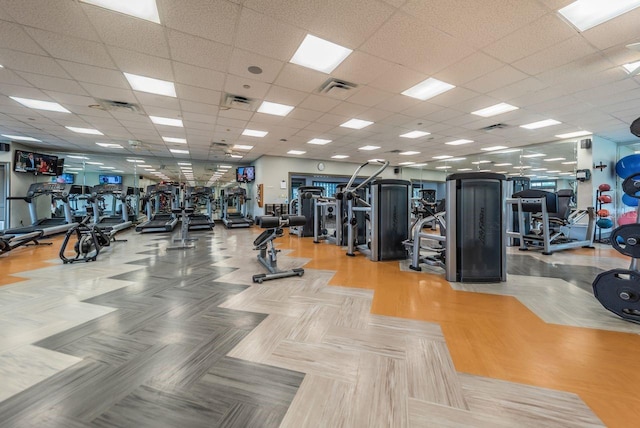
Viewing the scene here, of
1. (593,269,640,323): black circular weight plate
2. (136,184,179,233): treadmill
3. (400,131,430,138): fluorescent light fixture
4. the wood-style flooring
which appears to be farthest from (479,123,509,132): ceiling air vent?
(136,184,179,233): treadmill

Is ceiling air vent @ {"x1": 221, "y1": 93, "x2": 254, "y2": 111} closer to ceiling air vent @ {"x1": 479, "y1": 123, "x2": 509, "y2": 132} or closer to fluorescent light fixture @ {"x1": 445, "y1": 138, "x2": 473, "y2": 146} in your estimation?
ceiling air vent @ {"x1": 479, "y1": 123, "x2": 509, "y2": 132}

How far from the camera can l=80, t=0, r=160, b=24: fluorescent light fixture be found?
242 cm

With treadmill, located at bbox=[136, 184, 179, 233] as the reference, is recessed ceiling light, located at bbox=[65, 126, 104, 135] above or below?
above

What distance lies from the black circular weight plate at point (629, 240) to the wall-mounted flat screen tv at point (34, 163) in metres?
13.9

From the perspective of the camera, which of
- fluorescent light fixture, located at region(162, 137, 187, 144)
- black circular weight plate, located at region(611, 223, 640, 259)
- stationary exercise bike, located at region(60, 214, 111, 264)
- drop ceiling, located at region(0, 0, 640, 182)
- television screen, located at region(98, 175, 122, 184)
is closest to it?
black circular weight plate, located at region(611, 223, 640, 259)

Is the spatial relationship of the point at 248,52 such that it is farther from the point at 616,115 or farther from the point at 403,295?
the point at 616,115

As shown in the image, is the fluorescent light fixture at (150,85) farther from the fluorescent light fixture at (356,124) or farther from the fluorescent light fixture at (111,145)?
the fluorescent light fixture at (111,145)

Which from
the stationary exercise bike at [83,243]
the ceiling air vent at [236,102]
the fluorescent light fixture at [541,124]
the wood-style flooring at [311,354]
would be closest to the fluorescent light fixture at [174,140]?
the ceiling air vent at [236,102]

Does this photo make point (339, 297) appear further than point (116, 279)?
No

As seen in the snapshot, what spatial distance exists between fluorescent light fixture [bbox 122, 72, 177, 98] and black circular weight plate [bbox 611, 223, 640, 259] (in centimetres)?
589

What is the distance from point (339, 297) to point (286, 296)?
552 millimetres

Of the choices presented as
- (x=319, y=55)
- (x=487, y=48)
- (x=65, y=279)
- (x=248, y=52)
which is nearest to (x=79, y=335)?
(x=65, y=279)

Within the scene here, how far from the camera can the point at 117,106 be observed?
16.2 feet

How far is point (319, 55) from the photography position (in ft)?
11.0
